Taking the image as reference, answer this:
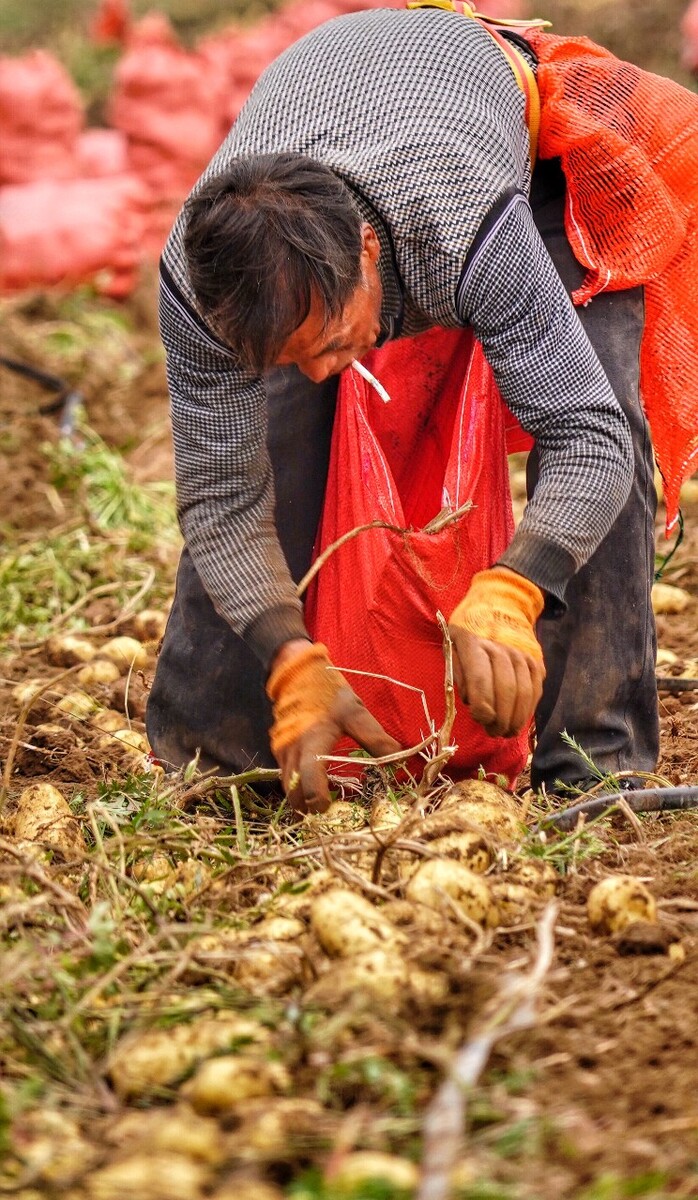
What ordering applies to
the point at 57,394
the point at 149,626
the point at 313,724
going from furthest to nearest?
the point at 57,394, the point at 149,626, the point at 313,724

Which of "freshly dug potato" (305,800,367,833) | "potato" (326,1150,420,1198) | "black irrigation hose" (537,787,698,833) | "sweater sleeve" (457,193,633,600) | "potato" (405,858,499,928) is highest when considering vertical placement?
"sweater sleeve" (457,193,633,600)

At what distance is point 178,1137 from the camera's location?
1274 mm

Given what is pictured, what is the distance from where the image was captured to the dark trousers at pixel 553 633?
2324 millimetres

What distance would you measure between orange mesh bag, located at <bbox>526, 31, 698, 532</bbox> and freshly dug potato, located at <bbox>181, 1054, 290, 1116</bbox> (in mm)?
1399

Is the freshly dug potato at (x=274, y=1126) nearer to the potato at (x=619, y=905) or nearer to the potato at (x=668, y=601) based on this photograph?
the potato at (x=619, y=905)

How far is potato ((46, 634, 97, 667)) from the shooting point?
10.8ft

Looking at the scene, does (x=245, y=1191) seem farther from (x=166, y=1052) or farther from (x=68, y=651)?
(x=68, y=651)

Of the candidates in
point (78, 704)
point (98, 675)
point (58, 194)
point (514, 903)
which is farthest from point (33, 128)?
point (514, 903)

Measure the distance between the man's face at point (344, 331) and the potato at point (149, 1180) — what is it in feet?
3.65

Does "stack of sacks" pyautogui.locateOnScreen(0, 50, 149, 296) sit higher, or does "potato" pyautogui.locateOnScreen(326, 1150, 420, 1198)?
"potato" pyautogui.locateOnScreen(326, 1150, 420, 1198)

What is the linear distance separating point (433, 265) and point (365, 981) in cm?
102

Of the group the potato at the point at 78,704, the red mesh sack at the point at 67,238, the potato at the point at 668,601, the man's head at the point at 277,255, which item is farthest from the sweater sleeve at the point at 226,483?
the red mesh sack at the point at 67,238

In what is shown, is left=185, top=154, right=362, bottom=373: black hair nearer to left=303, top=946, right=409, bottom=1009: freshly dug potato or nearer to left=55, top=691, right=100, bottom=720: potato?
left=303, top=946, right=409, bottom=1009: freshly dug potato

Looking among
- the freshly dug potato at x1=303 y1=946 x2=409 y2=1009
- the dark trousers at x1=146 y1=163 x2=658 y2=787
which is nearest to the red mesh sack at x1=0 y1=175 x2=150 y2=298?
the dark trousers at x1=146 y1=163 x2=658 y2=787
